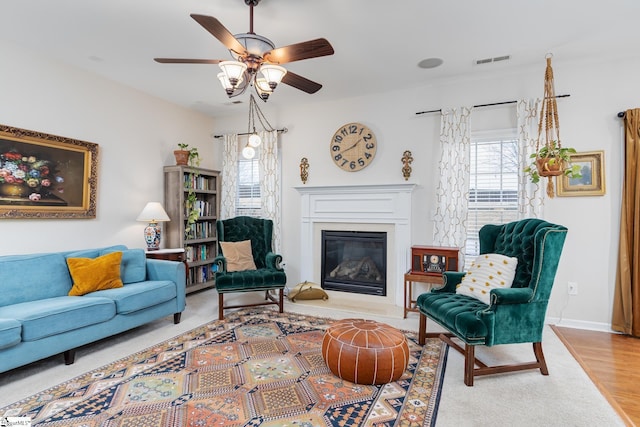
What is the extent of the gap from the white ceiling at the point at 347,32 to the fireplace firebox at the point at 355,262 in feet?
6.99

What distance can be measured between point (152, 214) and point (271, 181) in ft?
5.73

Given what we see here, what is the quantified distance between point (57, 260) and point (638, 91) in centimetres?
605

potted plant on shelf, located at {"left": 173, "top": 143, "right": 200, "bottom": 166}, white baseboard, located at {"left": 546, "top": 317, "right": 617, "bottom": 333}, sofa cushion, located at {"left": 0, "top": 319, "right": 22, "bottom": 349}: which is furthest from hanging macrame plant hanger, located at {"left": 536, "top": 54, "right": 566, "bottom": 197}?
sofa cushion, located at {"left": 0, "top": 319, "right": 22, "bottom": 349}

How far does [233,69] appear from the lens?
221 centimetres

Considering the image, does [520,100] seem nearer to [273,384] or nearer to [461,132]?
[461,132]

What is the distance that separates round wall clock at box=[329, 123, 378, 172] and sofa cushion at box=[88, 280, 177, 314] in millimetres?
2741

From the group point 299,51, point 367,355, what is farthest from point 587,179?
point 299,51

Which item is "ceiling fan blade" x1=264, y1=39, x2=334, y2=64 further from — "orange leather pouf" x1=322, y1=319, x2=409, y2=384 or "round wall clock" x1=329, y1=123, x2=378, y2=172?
"round wall clock" x1=329, y1=123, x2=378, y2=172

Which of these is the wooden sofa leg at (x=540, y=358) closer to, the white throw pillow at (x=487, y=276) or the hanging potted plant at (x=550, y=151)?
the white throw pillow at (x=487, y=276)

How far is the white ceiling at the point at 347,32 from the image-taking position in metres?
2.63

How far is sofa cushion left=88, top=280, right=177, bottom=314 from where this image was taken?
304cm

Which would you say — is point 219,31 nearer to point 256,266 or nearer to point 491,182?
point 256,266

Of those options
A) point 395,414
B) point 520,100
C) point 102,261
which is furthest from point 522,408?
point 102,261

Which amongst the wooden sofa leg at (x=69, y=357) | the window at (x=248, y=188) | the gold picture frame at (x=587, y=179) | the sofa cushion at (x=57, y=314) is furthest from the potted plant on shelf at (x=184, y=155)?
the gold picture frame at (x=587, y=179)
